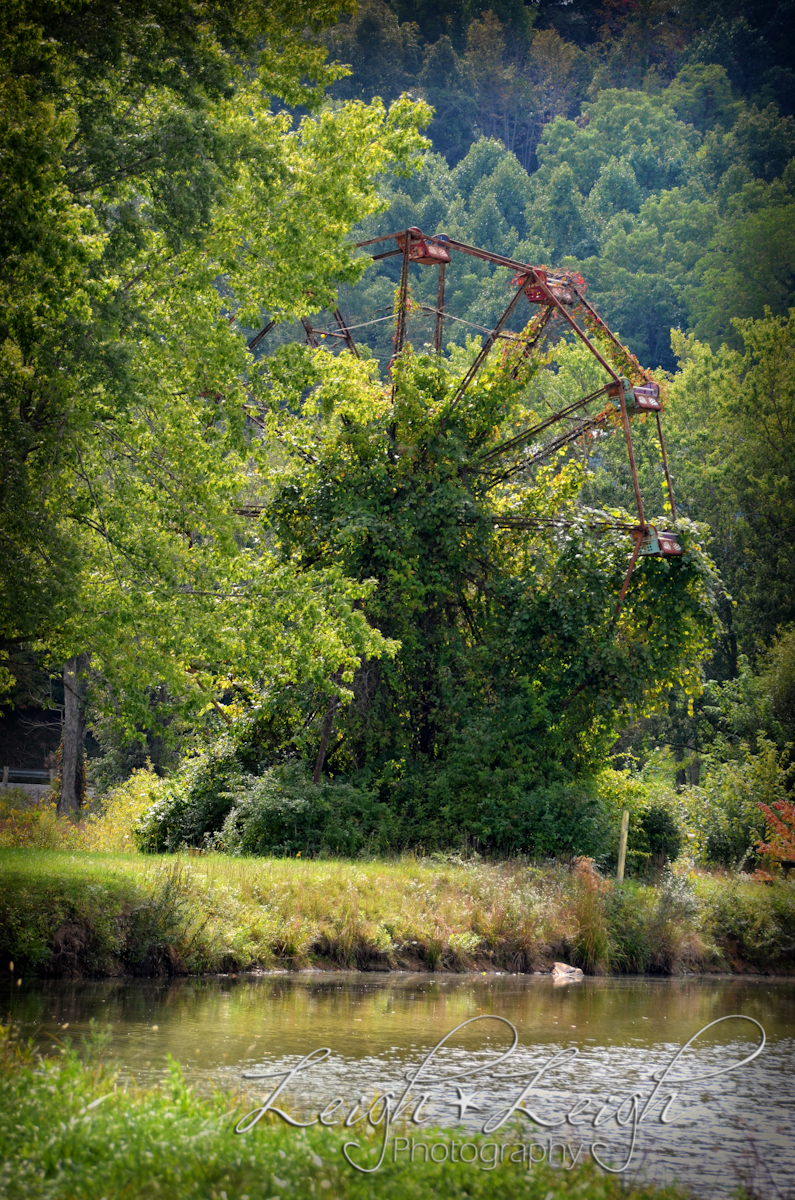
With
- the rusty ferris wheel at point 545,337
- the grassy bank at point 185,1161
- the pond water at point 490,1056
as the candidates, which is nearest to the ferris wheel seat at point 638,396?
the rusty ferris wheel at point 545,337

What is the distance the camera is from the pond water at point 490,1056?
791 centimetres

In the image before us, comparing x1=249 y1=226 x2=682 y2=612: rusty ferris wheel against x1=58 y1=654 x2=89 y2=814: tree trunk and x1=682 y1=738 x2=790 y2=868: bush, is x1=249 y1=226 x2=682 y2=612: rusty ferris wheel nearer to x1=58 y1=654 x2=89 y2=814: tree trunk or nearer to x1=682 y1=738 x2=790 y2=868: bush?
x1=682 y1=738 x2=790 y2=868: bush

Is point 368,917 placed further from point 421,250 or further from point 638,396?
point 421,250

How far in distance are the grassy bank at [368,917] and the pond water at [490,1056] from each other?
529mm

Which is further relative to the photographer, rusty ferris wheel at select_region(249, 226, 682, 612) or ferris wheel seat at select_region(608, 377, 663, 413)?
ferris wheel seat at select_region(608, 377, 663, 413)

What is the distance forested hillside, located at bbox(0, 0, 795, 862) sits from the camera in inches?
572

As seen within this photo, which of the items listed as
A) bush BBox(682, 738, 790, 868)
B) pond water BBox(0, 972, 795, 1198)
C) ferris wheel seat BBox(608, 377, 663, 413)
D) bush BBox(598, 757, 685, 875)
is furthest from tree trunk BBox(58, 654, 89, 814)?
pond water BBox(0, 972, 795, 1198)

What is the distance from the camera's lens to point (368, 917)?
15.9 meters

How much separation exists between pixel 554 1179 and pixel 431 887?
11117 millimetres

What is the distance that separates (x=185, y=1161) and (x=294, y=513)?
1935 cm

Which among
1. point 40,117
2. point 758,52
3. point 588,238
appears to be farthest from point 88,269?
point 758,52

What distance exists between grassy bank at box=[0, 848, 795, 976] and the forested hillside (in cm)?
242

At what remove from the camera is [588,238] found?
71250mm

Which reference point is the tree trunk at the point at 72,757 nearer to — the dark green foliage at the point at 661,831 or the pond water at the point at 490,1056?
the dark green foliage at the point at 661,831
